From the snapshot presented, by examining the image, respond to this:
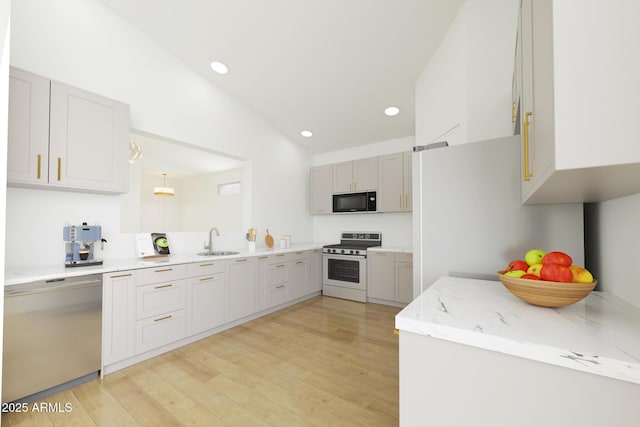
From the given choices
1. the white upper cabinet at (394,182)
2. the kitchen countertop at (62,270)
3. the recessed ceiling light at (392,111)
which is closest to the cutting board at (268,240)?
the kitchen countertop at (62,270)

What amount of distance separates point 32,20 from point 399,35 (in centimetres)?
322

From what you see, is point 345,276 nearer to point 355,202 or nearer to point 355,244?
point 355,244

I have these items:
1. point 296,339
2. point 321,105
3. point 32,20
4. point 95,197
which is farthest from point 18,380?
point 321,105

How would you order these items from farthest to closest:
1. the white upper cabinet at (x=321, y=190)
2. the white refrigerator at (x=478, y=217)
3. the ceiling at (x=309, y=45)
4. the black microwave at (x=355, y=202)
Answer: the white upper cabinet at (x=321, y=190) < the black microwave at (x=355, y=202) < the ceiling at (x=309, y=45) < the white refrigerator at (x=478, y=217)

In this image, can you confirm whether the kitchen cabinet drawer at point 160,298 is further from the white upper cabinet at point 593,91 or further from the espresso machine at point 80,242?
the white upper cabinet at point 593,91

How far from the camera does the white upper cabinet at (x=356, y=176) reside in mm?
4332

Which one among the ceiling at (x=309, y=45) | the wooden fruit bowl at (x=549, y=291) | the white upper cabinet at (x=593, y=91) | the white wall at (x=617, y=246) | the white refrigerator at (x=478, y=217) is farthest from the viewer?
the ceiling at (x=309, y=45)

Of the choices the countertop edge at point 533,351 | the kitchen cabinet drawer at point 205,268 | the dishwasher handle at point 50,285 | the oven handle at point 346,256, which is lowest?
the oven handle at point 346,256

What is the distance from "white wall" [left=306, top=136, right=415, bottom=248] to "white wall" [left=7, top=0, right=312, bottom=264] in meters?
1.25

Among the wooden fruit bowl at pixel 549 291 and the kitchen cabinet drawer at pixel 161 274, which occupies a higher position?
the wooden fruit bowl at pixel 549 291

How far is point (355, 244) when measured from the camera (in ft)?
15.5

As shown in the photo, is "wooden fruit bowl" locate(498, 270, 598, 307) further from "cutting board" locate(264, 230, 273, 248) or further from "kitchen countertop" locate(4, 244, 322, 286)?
"cutting board" locate(264, 230, 273, 248)

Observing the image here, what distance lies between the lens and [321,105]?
12.3ft

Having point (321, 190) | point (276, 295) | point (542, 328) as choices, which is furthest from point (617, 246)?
point (321, 190)
